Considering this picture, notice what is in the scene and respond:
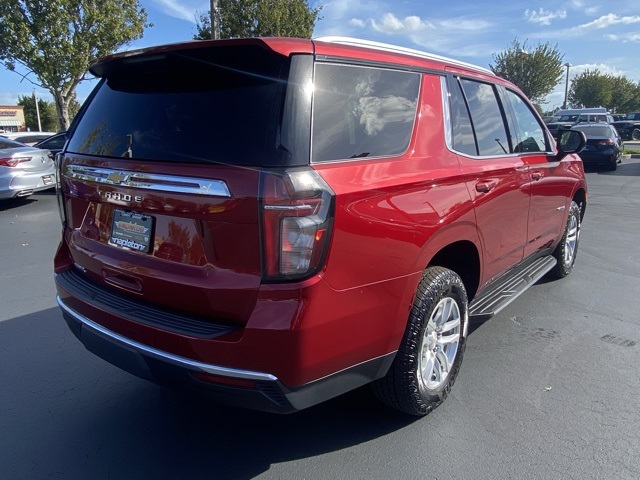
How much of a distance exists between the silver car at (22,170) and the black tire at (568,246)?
27.1 ft

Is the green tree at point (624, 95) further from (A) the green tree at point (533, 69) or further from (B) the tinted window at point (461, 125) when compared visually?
(B) the tinted window at point (461, 125)

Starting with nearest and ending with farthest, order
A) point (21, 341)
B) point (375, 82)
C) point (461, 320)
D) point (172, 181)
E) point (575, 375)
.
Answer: point (172, 181) → point (375, 82) → point (461, 320) → point (575, 375) → point (21, 341)

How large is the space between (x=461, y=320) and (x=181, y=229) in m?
1.78

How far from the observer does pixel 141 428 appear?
283cm

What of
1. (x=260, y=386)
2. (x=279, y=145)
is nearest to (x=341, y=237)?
(x=279, y=145)

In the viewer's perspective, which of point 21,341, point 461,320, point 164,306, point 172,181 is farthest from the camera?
point 21,341

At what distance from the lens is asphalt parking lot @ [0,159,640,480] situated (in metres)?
2.50

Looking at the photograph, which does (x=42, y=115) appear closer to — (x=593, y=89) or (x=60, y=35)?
(x=60, y=35)

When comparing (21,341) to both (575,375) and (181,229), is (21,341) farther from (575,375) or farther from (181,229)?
(575,375)

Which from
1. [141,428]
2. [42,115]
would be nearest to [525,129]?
[141,428]

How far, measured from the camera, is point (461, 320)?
121 inches

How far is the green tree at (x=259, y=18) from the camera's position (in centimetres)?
1958

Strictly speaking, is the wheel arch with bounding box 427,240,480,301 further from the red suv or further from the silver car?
the silver car

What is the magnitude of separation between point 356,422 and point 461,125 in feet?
6.16
